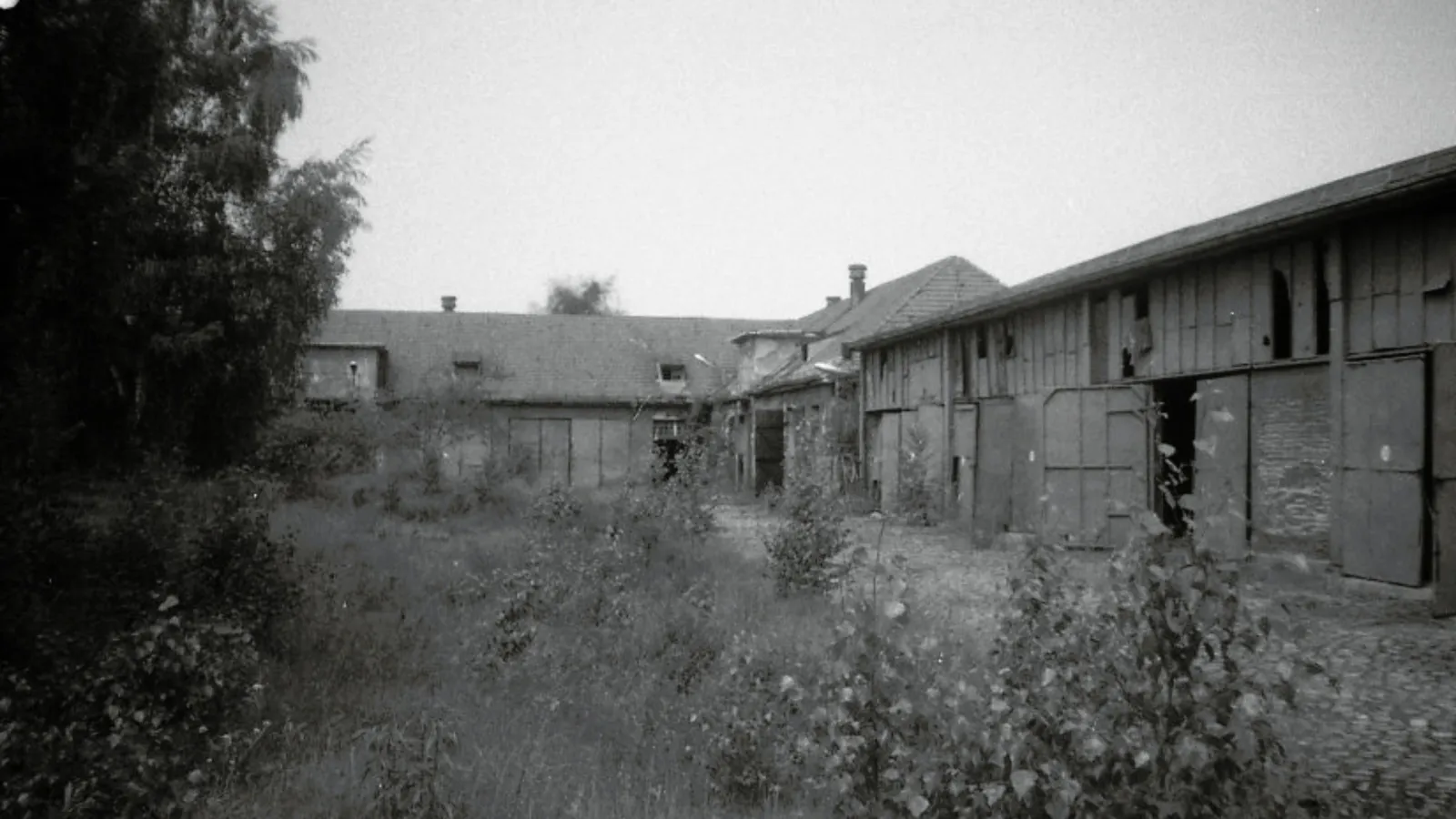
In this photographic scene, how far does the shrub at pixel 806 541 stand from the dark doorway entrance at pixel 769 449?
654 inches

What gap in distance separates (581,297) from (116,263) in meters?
50.6

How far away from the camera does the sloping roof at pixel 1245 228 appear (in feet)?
29.1

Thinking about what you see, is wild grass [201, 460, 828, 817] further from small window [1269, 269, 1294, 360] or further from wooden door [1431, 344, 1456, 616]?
small window [1269, 269, 1294, 360]

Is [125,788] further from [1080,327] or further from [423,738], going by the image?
[1080,327]

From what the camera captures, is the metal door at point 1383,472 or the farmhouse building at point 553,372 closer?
the metal door at point 1383,472

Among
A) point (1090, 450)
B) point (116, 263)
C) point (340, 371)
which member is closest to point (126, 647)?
point (116, 263)

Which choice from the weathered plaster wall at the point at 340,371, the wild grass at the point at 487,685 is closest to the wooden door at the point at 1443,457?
the wild grass at the point at 487,685

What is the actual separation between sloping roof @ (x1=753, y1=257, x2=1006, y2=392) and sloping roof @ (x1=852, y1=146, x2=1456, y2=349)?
7631 millimetres

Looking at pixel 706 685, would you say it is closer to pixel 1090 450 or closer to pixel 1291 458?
pixel 1291 458

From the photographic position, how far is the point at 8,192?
6012mm

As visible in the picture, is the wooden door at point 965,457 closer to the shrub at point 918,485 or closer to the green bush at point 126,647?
the shrub at point 918,485

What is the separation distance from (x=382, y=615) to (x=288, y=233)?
345 inches

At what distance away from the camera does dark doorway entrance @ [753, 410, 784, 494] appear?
27.2m

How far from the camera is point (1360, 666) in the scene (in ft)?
22.3
